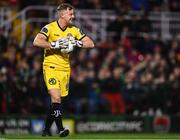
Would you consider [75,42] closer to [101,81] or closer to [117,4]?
[101,81]

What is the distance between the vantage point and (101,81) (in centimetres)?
2161

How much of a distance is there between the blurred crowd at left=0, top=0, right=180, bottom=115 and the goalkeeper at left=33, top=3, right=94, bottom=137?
6.30 meters

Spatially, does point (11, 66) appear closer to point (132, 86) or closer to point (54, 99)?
point (132, 86)

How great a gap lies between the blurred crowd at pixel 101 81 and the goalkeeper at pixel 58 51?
20.7 feet

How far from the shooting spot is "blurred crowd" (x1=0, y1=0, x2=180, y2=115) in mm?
21203

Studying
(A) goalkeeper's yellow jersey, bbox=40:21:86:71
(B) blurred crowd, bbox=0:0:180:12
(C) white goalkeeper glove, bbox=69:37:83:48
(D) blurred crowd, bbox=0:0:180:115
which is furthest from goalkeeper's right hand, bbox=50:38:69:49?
(B) blurred crowd, bbox=0:0:180:12

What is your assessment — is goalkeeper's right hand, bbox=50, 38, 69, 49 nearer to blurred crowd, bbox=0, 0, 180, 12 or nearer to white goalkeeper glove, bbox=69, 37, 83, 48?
white goalkeeper glove, bbox=69, 37, 83, 48

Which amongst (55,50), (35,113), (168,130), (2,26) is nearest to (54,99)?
(55,50)

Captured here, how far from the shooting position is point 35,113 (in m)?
21.4

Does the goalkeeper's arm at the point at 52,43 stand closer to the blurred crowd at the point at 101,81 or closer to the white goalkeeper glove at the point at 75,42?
the white goalkeeper glove at the point at 75,42

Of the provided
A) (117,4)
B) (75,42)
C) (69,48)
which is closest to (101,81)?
(117,4)

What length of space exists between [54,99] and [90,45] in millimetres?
1279

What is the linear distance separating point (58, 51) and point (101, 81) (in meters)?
7.03

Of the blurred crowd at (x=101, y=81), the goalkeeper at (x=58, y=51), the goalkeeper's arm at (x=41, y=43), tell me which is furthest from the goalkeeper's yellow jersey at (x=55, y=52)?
the blurred crowd at (x=101, y=81)
